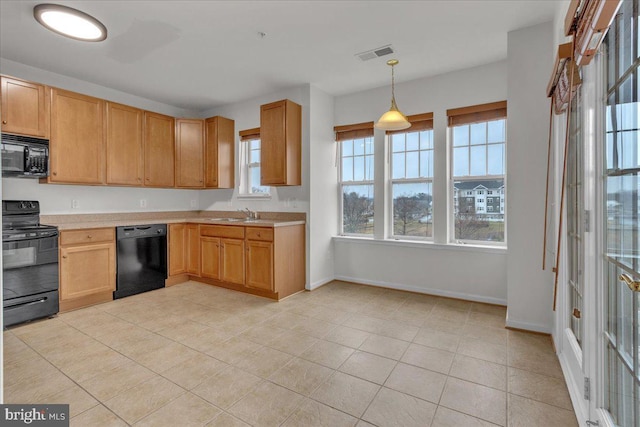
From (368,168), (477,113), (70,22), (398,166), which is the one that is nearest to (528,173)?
(477,113)

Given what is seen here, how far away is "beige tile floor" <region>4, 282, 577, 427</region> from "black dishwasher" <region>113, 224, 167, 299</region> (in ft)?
1.69

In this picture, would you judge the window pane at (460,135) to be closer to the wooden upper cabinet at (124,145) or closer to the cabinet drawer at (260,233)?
the cabinet drawer at (260,233)

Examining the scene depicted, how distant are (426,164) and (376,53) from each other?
1.56m

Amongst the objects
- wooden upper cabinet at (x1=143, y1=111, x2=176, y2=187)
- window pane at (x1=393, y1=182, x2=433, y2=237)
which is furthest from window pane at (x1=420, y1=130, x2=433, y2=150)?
wooden upper cabinet at (x1=143, y1=111, x2=176, y2=187)

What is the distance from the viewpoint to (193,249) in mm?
4793

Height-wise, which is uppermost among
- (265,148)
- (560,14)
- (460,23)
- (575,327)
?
(460,23)

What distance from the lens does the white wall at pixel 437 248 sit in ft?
12.0

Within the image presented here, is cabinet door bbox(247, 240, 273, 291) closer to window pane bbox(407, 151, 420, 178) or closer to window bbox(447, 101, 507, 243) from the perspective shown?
window pane bbox(407, 151, 420, 178)

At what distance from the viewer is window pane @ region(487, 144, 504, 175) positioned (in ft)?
12.1

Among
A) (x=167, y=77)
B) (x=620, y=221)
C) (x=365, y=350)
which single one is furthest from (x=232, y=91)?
(x=620, y=221)

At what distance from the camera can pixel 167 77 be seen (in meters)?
4.03

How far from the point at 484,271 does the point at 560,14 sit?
2.58 m

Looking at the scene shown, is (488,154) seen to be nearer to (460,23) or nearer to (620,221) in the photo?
(460,23)

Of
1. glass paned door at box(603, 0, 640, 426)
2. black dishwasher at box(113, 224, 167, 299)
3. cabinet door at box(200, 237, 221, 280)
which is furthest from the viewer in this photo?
cabinet door at box(200, 237, 221, 280)
